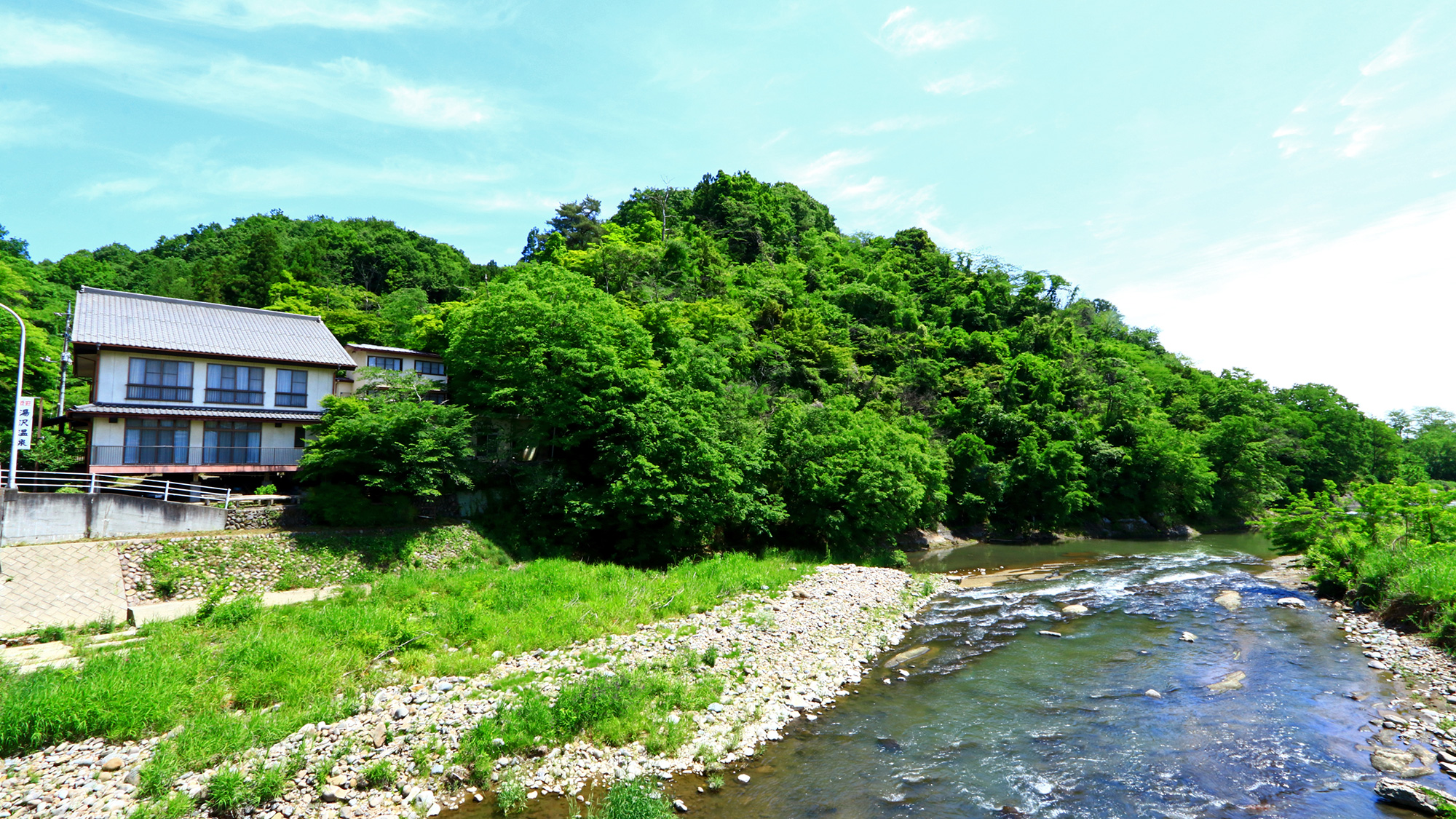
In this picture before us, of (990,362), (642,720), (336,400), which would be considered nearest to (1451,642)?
(642,720)

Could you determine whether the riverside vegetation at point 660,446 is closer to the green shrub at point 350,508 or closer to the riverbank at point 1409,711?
the green shrub at point 350,508

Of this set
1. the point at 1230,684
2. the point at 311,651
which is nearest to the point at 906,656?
the point at 1230,684

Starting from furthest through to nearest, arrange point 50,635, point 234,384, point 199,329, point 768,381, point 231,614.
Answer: point 768,381 → point 199,329 → point 234,384 → point 231,614 → point 50,635

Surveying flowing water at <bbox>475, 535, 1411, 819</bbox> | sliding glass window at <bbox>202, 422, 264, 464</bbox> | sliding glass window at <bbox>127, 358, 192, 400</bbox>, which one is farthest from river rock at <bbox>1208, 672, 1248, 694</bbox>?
sliding glass window at <bbox>127, 358, 192, 400</bbox>

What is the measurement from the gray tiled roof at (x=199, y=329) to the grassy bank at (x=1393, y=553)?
39.3m

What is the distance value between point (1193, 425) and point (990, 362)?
701 inches

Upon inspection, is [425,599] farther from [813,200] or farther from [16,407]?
[813,200]

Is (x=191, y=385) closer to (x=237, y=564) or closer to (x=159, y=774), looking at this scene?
(x=237, y=564)

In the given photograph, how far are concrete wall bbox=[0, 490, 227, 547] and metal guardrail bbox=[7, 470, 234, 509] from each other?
0.91 m

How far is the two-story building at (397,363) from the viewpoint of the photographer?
98.6 ft

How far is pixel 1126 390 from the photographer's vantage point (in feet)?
168

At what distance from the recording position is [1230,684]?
15.3 metres

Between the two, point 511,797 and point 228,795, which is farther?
point 511,797

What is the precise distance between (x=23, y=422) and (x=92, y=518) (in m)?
4.02
